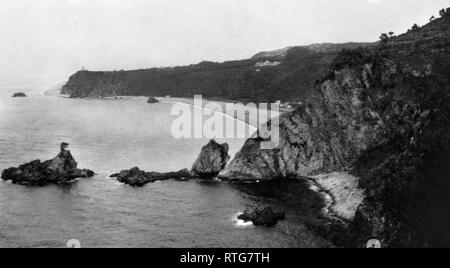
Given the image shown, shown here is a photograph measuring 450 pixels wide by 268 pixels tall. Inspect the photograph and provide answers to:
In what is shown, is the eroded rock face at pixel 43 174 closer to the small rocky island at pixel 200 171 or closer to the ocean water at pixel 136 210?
the ocean water at pixel 136 210

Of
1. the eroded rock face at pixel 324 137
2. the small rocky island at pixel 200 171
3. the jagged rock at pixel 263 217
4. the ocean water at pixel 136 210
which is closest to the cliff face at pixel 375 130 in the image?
the eroded rock face at pixel 324 137

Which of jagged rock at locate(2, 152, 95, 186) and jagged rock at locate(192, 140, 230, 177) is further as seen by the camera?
jagged rock at locate(192, 140, 230, 177)

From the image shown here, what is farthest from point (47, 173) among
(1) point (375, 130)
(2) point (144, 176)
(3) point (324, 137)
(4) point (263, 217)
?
(1) point (375, 130)

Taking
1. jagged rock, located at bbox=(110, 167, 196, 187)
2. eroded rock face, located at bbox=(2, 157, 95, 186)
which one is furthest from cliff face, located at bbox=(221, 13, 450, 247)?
eroded rock face, located at bbox=(2, 157, 95, 186)

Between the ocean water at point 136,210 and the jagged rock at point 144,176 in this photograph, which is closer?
the ocean water at point 136,210

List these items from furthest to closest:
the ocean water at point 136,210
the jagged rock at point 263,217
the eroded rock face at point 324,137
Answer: the eroded rock face at point 324,137 → the jagged rock at point 263,217 → the ocean water at point 136,210

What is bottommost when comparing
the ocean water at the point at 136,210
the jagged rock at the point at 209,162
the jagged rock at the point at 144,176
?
the ocean water at the point at 136,210

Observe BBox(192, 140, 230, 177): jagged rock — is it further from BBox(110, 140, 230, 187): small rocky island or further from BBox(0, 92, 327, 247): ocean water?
BBox(0, 92, 327, 247): ocean water

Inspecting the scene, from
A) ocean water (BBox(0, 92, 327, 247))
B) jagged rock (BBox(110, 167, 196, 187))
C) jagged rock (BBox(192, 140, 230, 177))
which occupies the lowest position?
ocean water (BBox(0, 92, 327, 247))
